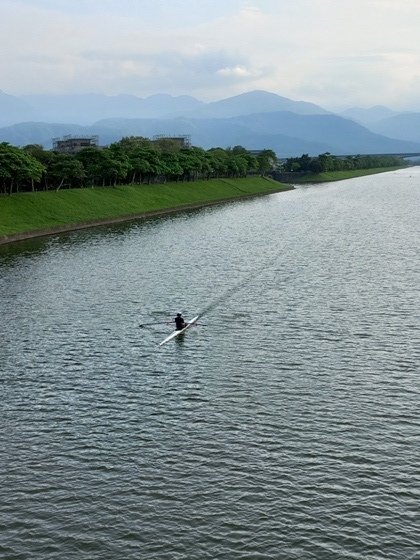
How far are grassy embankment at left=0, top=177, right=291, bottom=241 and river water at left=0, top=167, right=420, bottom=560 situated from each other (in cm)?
2833

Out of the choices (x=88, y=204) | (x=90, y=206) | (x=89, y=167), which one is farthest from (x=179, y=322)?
(x=89, y=167)

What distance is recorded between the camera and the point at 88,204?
9506cm

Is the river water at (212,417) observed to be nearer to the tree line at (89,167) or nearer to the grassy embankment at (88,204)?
the grassy embankment at (88,204)

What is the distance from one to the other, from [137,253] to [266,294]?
23198 mm

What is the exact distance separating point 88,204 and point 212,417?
74.8 m

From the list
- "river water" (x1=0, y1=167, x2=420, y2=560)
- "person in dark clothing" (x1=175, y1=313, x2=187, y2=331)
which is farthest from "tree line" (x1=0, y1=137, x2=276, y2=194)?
"person in dark clothing" (x1=175, y1=313, x2=187, y2=331)

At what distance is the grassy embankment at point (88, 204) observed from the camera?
7981cm

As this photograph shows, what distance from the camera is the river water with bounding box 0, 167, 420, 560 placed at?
17.5 metres

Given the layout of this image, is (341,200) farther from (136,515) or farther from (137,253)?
(136,515)

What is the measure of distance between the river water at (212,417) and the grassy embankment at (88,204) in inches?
1115

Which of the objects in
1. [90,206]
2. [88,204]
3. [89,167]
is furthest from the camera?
[89,167]

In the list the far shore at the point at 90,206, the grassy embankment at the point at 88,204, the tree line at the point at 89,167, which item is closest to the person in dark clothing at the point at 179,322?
the far shore at the point at 90,206

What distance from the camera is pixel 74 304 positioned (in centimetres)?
4362

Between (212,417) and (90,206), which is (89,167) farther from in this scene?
(212,417)
